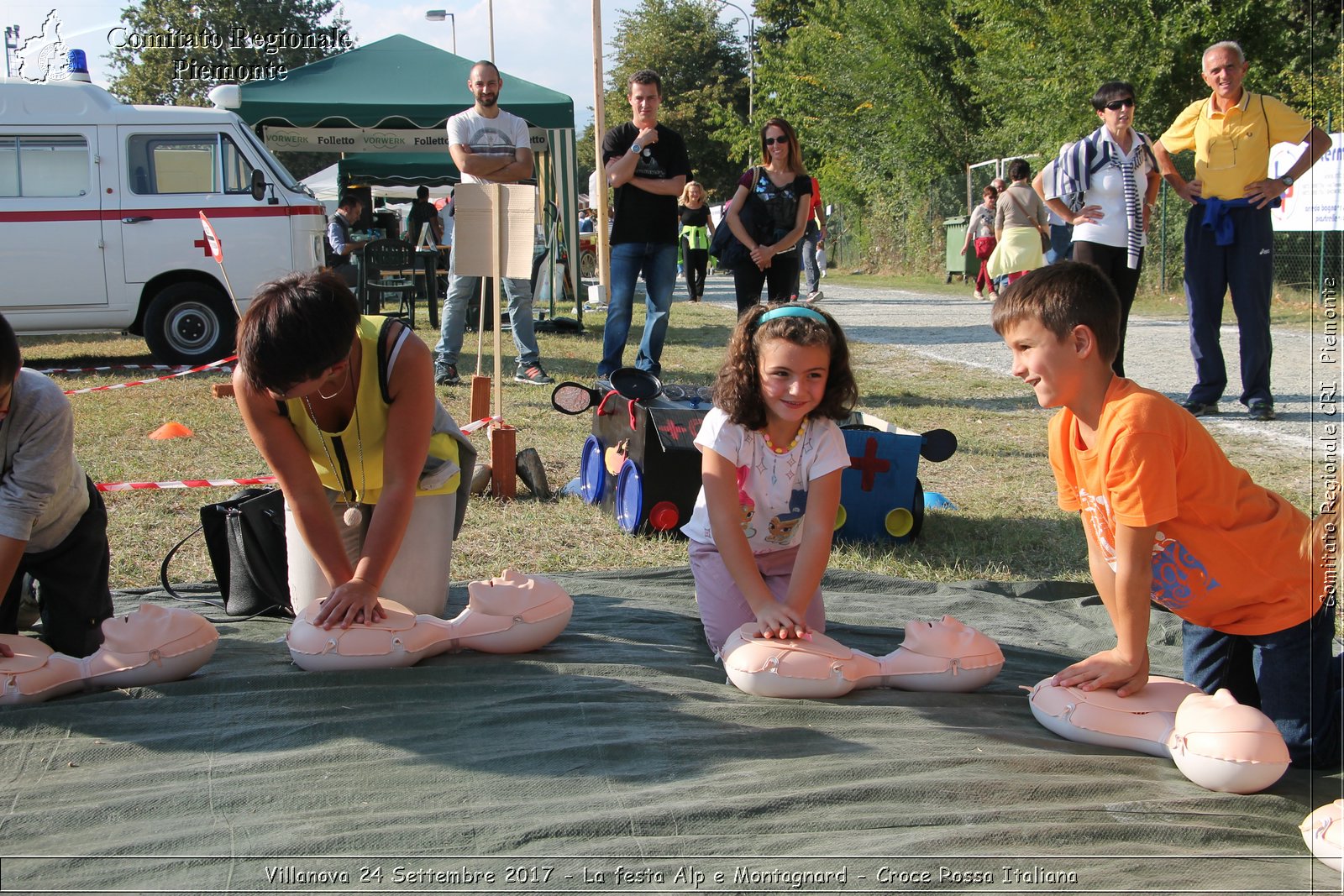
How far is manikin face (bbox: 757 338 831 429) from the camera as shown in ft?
8.92

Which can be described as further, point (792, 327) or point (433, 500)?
point (433, 500)

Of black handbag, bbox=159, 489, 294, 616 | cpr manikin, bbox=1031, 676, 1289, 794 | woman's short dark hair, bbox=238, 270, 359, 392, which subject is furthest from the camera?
black handbag, bbox=159, 489, 294, 616

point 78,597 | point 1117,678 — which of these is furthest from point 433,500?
point 1117,678

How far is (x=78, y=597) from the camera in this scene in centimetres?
289

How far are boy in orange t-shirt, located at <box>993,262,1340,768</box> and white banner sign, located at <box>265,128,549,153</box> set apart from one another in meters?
10.8

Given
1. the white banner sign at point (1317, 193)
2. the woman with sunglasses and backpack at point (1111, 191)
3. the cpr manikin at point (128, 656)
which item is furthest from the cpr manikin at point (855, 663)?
the white banner sign at point (1317, 193)

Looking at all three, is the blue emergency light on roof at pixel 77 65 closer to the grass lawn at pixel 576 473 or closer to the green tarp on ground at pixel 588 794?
the grass lawn at pixel 576 473

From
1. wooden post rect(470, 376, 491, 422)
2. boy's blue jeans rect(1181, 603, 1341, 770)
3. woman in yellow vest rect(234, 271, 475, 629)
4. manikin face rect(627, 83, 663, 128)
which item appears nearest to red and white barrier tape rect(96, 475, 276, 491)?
wooden post rect(470, 376, 491, 422)

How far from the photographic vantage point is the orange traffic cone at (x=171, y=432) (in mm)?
6441

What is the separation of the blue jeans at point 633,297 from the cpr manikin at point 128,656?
178 inches

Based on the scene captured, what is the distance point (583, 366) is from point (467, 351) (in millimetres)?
1665

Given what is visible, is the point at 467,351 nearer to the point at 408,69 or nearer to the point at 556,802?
the point at 408,69

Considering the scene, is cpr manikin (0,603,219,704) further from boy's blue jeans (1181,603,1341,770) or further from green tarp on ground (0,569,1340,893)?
boy's blue jeans (1181,603,1341,770)

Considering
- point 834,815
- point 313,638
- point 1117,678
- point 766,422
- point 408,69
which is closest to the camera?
point 834,815
